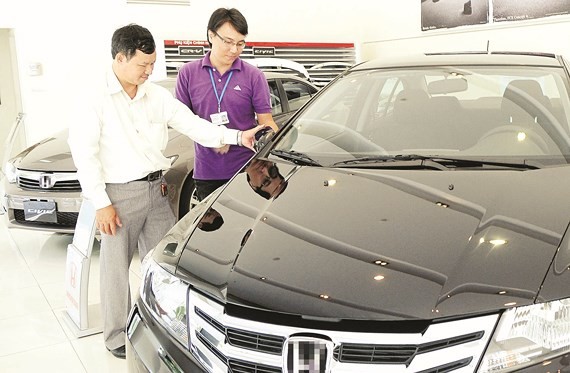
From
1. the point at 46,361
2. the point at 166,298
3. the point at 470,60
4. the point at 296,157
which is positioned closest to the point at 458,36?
the point at 470,60

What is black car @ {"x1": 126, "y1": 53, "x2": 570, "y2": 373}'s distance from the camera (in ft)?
3.43

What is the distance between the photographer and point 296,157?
1894 millimetres

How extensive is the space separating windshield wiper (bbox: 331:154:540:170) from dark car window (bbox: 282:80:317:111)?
2.43 metres

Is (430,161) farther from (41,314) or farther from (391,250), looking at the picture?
(41,314)

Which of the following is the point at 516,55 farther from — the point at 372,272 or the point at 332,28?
the point at 332,28

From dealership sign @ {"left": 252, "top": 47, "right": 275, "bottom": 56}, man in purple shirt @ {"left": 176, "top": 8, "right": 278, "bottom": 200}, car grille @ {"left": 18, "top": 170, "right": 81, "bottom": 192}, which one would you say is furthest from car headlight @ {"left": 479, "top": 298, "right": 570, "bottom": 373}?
dealership sign @ {"left": 252, "top": 47, "right": 275, "bottom": 56}

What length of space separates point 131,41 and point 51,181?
66.4 inches

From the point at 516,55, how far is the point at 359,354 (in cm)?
166

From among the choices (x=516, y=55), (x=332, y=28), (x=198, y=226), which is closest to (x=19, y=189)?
(x=198, y=226)

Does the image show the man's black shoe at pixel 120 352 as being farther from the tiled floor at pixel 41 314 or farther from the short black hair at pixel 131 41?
the short black hair at pixel 131 41

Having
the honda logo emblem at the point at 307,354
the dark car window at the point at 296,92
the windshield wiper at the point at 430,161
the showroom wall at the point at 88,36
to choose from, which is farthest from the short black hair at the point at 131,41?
the showroom wall at the point at 88,36

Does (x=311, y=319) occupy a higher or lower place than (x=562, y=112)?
lower

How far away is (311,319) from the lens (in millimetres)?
1082

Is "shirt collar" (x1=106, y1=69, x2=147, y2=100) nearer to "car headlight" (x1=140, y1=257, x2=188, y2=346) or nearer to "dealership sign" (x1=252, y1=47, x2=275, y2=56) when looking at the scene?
"car headlight" (x1=140, y1=257, x2=188, y2=346)
